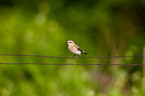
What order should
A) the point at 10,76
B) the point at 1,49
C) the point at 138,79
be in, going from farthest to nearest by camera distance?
the point at 1,49
the point at 10,76
the point at 138,79

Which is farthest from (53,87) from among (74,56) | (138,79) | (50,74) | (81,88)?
(74,56)

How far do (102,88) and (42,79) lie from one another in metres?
2.30

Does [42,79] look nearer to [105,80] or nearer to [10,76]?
[10,76]

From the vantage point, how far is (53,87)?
1165cm

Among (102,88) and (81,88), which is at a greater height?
(102,88)

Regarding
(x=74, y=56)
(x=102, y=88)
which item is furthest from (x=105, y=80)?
(x=74, y=56)

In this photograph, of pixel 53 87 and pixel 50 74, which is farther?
pixel 50 74

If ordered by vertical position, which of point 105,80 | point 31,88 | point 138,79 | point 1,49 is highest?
point 1,49

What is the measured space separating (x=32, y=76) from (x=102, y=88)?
8.51ft

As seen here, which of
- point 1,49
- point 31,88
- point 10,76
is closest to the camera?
point 31,88

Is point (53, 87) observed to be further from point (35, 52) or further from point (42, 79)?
point (35, 52)

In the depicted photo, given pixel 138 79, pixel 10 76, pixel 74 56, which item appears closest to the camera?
pixel 74 56

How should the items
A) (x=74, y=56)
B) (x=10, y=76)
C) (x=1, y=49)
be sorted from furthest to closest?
(x=1, y=49)
(x=10, y=76)
(x=74, y=56)

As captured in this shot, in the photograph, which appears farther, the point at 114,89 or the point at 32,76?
the point at 32,76
